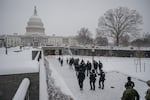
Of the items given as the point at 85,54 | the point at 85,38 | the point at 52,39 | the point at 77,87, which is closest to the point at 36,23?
the point at 52,39

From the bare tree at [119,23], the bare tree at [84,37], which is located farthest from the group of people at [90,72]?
the bare tree at [84,37]

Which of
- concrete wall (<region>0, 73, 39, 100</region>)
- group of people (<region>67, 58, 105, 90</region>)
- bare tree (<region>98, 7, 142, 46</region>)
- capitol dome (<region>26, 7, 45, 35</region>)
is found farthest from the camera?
capitol dome (<region>26, 7, 45, 35</region>)

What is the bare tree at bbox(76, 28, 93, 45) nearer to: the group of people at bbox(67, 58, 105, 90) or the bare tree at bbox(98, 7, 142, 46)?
the bare tree at bbox(98, 7, 142, 46)

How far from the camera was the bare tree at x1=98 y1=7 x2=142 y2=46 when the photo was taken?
42.6 metres

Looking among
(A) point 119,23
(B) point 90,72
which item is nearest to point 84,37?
(A) point 119,23

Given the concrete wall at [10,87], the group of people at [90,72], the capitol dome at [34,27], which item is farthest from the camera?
the capitol dome at [34,27]

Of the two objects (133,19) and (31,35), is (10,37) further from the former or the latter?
(133,19)

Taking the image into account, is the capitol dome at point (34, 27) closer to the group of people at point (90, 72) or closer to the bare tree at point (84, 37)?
the bare tree at point (84, 37)

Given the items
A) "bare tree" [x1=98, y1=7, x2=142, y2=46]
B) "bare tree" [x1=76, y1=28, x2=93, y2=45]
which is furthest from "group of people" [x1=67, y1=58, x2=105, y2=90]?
"bare tree" [x1=76, y1=28, x2=93, y2=45]

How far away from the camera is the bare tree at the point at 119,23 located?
42562 mm

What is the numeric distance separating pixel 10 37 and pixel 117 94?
118 m

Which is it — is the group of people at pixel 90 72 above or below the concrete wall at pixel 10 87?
below

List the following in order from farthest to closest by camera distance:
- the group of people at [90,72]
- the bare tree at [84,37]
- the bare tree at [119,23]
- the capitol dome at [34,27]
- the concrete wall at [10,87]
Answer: the capitol dome at [34,27], the bare tree at [84,37], the bare tree at [119,23], the group of people at [90,72], the concrete wall at [10,87]

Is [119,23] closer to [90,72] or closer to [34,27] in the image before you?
[90,72]
